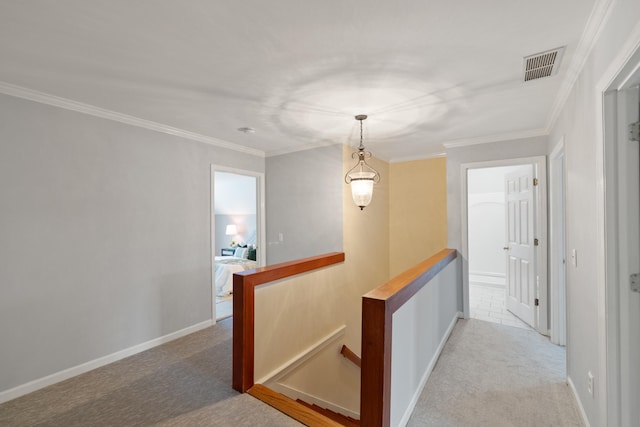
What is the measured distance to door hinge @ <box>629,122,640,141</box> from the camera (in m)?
1.36

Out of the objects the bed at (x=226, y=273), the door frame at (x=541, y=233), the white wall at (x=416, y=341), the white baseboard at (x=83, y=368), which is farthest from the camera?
the bed at (x=226, y=273)

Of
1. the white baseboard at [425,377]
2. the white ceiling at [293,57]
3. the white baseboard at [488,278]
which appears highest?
the white ceiling at [293,57]

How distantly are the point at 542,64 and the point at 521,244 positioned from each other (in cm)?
256

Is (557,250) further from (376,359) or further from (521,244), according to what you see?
(376,359)

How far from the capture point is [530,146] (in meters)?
3.49

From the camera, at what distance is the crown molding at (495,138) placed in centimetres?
343

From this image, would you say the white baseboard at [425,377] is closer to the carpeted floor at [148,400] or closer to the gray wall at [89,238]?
the carpeted floor at [148,400]

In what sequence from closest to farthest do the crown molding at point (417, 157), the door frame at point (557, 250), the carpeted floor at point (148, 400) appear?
the carpeted floor at point (148, 400)
the door frame at point (557, 250)
the crown molding at point (417, 157)

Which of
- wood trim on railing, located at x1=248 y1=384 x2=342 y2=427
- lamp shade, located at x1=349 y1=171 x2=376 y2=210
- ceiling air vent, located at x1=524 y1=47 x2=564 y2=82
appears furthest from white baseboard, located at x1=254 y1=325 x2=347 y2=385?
ceiling air vent, located at x1=524 y1=47 x2=564 y2=82

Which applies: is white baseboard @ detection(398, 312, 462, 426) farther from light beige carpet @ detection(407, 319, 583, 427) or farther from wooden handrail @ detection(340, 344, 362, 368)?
wooden handrail @ detection(340, 344, 362, 368)

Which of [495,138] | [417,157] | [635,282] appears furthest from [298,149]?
[635,282]

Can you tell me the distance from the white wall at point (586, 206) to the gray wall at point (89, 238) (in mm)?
3622

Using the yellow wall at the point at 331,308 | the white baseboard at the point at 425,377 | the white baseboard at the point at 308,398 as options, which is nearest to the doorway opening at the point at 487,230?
the yellow wall at the point at 331,308

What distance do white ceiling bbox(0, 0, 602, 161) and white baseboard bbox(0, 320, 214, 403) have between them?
7.63 feet
